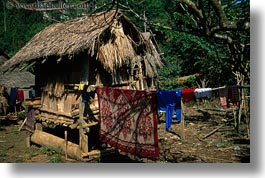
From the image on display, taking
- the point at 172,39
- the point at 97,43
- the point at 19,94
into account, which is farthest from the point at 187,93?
the point at 172,39

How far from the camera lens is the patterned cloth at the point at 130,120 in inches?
138

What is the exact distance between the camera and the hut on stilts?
4918 mm

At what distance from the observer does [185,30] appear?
1847 millimetres

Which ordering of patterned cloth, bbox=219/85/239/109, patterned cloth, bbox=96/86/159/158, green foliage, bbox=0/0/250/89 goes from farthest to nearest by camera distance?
green foliage, bbox=0/0/250/89 → patterned cloth, bbox=219/85/239/109 → patterned cloth, bbox=96/86/159/158

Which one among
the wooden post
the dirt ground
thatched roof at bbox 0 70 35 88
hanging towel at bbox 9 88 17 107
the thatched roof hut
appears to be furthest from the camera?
thatched roof at bbox 0 70 35 88

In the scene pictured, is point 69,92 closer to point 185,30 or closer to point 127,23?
point 127,23

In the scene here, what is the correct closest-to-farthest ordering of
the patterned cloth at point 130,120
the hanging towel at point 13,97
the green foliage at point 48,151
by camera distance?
the patterned cloth at point 130,120 → the green foliage at point 48,151 → the hanging towel at point 13,97

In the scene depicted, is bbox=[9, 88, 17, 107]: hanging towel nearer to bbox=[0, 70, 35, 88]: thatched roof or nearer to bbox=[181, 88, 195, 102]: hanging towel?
bbox=[0, 70, 35, 88]: thatched roof

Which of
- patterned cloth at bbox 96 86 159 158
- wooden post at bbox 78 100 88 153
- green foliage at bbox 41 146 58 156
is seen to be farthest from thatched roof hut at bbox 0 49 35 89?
patterned cloth at bbox 96 86 159 158

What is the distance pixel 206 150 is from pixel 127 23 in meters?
2.43

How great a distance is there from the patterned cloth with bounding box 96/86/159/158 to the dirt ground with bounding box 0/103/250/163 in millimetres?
547

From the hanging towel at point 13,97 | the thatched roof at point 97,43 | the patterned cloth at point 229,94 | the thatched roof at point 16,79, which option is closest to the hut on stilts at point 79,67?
the thatched roof at point 97,43

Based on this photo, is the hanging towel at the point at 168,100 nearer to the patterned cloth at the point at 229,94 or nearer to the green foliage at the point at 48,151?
the patterned cloth at the point at 229,94

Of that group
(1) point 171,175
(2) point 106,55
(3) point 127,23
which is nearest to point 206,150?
(1) point 171,175
